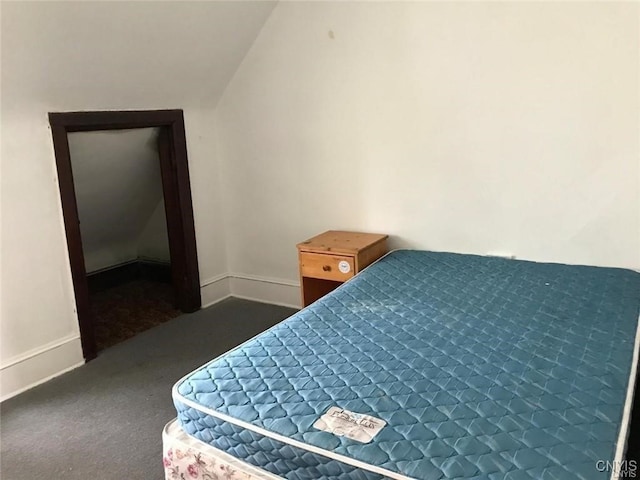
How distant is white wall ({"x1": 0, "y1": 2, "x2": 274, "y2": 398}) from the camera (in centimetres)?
250

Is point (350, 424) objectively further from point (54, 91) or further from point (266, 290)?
point (266, 290)

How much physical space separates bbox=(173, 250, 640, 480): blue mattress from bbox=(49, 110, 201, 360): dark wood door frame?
1.46 metres

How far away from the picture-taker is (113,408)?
2.62m

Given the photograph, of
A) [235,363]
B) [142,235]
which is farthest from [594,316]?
[142,235]

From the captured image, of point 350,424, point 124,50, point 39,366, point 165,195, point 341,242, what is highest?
point 124,50

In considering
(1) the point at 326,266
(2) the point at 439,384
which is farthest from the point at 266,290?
(2) the point at 439,384

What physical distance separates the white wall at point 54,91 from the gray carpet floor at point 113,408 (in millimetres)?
219

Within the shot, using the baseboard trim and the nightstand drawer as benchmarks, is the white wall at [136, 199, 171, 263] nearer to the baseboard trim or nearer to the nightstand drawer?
the baseboard trim

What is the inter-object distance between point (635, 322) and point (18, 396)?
9.16 ft

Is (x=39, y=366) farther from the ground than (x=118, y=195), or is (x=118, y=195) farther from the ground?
(x=118, y=195)

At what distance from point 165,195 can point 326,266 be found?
1277 millimetres

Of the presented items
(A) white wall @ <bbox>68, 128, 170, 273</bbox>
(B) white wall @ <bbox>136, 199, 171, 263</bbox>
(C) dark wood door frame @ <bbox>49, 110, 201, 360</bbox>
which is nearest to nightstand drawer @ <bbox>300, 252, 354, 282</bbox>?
(C) dark wood door frame @ <bbox>49, 110, 201, 360</bbox>

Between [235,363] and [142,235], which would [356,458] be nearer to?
[235,363]

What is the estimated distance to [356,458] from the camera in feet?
4.61
